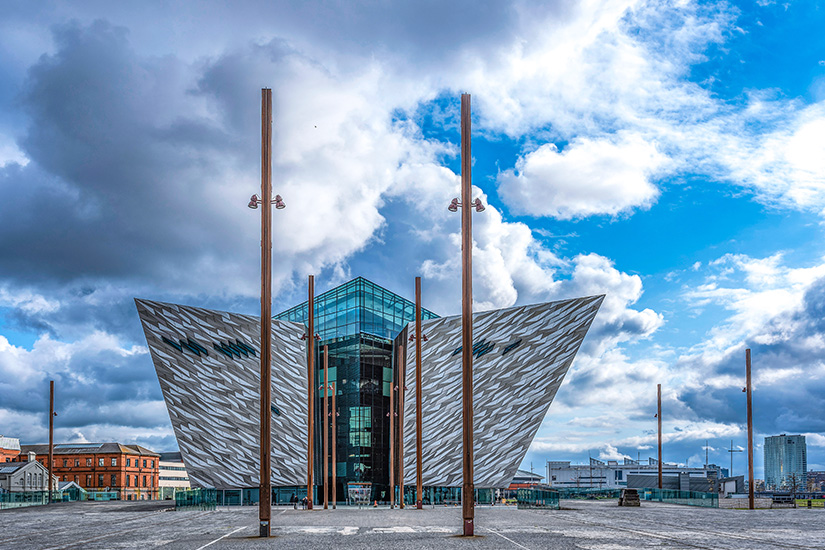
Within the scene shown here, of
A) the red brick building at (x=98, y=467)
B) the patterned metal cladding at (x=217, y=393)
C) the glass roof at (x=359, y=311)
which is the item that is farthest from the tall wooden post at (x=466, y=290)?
the red brick building at (x=98, y=467)

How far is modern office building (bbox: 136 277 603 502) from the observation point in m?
50.1

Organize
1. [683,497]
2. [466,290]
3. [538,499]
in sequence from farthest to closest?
[683,497]
[538,499]
[466,290]

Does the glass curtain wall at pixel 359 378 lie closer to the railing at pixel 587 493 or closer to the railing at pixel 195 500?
the railing at pixel 587 493

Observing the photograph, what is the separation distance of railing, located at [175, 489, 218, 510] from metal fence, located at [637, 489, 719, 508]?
29.2 m

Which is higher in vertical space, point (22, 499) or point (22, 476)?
point (22, 499)

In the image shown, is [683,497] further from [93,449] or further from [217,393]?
[93,449]

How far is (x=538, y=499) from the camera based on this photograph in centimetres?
4038

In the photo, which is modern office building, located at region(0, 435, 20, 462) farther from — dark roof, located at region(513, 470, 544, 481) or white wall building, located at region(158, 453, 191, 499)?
dark roof, located at region(513, 470, 544, 481)

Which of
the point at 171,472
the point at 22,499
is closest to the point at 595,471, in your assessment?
the point at 171,472

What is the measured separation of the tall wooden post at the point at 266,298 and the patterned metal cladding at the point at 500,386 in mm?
32774

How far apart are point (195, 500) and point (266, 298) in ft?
83.2

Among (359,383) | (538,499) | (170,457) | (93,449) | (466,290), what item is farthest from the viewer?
(170,457)

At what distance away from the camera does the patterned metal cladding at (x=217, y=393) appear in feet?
166

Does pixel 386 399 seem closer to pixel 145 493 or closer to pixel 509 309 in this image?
pixel 509 309
